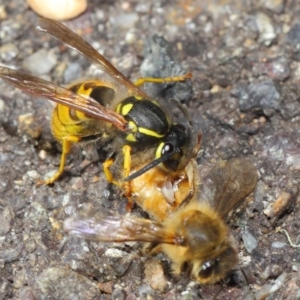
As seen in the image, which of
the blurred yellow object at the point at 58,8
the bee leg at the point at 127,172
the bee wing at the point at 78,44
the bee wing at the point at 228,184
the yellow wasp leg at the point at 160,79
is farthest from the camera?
the blurred yellow object at the point at 58,8

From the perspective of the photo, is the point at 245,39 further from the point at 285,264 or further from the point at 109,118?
the point at 285,264

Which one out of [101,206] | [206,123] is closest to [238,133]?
[206,123]

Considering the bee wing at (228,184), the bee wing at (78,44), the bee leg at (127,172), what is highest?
the bee wing at (228,184)

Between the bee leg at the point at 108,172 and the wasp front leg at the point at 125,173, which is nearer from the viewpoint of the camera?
the wasp front leg at the point at 125,173

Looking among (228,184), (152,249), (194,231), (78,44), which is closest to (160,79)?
(78,44)

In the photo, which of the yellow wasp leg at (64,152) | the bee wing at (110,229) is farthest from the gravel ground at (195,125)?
the bee wing at (110,229)

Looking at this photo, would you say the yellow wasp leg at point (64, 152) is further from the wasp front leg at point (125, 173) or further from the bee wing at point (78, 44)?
the bee wing at point (78, 44)

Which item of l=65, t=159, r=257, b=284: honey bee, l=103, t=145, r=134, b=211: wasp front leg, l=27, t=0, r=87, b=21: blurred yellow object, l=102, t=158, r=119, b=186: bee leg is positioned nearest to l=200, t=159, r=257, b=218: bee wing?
l=65, t=159, r=257, b=284: honey bee

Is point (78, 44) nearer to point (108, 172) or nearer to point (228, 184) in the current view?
point (108, 172)
